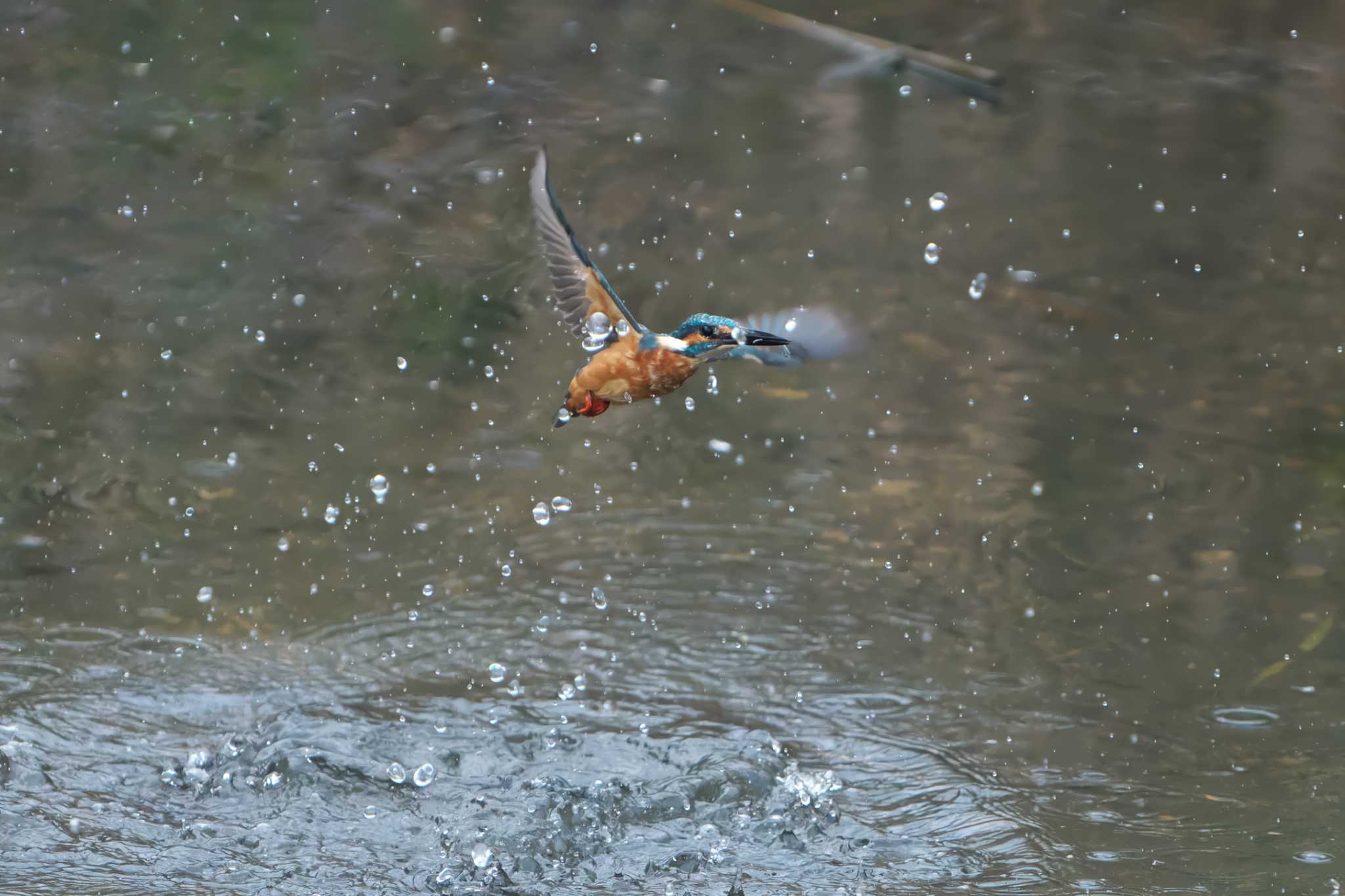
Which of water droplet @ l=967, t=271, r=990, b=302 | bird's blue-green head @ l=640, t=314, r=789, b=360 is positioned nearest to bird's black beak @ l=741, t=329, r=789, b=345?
bird's blue-green head @ l=640, t=314, r=789, b=360

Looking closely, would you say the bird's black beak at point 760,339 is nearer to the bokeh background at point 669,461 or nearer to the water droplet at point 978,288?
the bokeh background at point 669,461

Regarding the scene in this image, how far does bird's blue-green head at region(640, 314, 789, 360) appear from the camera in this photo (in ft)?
6.12

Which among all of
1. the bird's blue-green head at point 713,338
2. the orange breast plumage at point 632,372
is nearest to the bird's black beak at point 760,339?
the bird's blue-green head at point 713,338

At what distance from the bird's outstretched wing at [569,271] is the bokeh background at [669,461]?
0.97 meters

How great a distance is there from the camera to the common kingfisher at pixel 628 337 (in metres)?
1.89

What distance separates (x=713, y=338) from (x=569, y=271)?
310mm

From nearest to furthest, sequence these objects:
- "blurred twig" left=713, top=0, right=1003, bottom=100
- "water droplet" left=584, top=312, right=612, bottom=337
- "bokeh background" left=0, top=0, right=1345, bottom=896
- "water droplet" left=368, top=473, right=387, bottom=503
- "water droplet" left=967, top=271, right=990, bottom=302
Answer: "water droplet" left=584, top=312, right=612, bottom=337
"bokeh background" left=0, top=0, right=1345, bottom=896
"water droplet" left=368, top=473, right=387, bottom=503
"water droplet" left=967, top=271, right=990, bottom=302
"blurred twig" left=713, top=0, right=1003, bottom=100

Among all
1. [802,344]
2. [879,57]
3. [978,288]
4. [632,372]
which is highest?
[879,57]

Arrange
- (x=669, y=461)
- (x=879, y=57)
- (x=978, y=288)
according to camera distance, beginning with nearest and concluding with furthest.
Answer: (x=669, y=461) < (x=978, y=288) < (x=879, y=57)

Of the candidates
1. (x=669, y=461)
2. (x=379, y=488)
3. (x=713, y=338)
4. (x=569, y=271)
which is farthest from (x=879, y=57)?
(x=713, y=338)

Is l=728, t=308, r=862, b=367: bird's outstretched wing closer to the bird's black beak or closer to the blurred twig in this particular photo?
the bird's black beak

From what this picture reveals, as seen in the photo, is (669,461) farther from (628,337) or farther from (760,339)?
(760,339)

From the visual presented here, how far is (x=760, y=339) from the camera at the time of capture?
6.08ft

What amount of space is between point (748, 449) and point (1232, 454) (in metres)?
1.38
